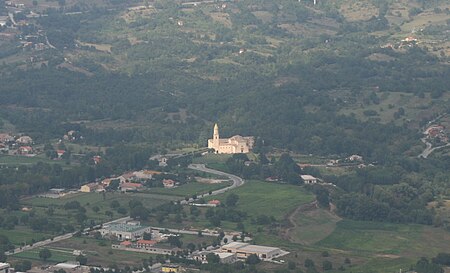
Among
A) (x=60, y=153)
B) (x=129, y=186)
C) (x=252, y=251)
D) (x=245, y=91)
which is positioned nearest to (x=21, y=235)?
(x=252, y=251)

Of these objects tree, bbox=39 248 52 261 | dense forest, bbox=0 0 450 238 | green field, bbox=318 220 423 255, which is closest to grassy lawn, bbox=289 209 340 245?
green field, bbox=318 220 423 255

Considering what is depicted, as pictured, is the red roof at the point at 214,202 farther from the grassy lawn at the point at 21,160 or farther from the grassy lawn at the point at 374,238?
the grassy lawn at the point at 21,160

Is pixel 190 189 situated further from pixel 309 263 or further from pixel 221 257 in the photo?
pixel 309 263

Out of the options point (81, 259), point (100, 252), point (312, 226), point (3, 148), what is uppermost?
point (81, 259)

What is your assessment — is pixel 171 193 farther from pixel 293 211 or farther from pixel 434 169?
pixel 434 169

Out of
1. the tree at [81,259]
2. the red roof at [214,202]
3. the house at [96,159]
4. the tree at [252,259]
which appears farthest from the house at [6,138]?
the tree at [252,259]

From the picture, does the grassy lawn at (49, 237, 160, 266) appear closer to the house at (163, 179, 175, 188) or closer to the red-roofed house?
the red-roofed house

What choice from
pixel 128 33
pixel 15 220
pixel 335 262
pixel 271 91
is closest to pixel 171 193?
pixel 15 220
